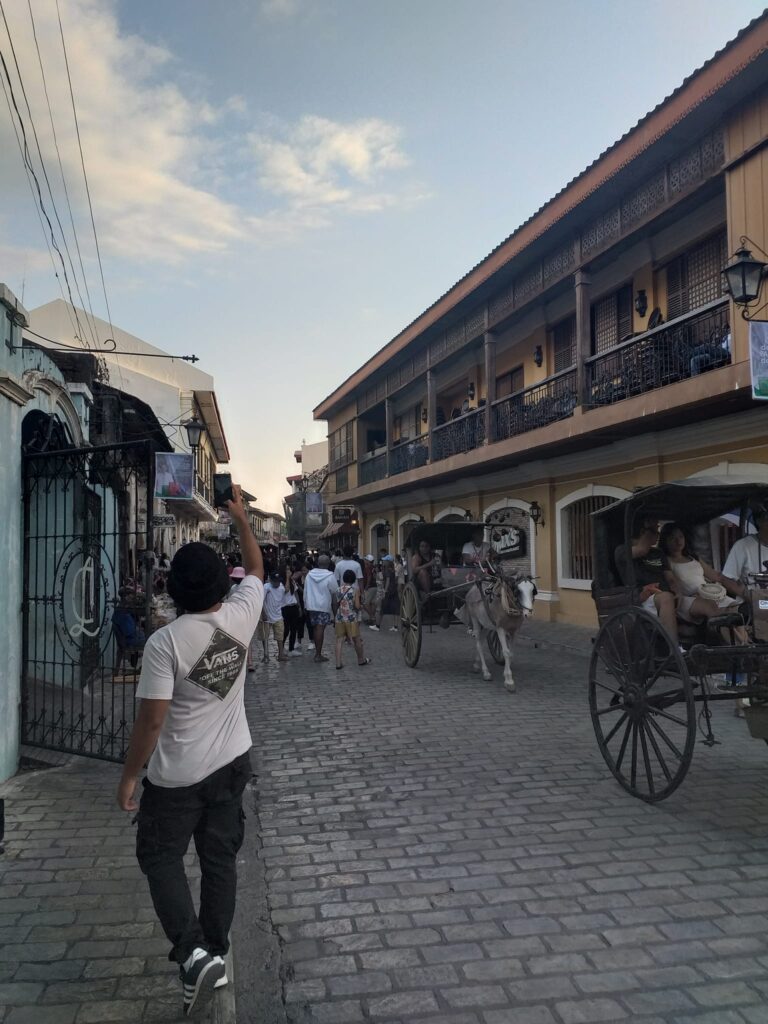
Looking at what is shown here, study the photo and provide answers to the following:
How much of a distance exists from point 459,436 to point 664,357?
7889 mm

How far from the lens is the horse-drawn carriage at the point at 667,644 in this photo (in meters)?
4.59

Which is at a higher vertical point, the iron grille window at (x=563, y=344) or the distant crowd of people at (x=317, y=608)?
the iron grille window at (x=563, y=344)

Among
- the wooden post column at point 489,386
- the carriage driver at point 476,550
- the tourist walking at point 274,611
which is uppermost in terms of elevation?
the wooden post column at point 489,386

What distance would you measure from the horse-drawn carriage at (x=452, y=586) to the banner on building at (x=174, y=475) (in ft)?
29.7

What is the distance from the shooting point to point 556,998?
9.29 ft

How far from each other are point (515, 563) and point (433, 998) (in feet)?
50.6

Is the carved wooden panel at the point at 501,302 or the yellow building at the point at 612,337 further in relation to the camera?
the carved wooden panel at the point at 501,302

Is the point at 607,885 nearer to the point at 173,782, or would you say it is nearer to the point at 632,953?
the point at 632,953

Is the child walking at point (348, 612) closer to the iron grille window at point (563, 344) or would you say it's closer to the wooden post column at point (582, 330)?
the wooden post column at point (582, 330)

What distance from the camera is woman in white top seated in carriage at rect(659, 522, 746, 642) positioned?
5176 millimetres

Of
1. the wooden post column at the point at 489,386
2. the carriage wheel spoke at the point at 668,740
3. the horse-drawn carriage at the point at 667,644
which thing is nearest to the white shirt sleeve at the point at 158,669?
the horse-drawn carriage at the point at 667,644

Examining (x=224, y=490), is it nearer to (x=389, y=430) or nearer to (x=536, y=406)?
(x=536, y=406)

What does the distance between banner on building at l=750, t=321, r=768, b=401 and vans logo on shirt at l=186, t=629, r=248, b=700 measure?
753 cm

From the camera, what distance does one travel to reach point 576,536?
51.2 ft
